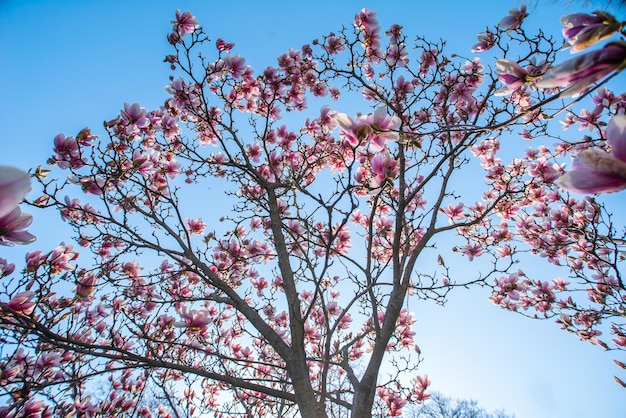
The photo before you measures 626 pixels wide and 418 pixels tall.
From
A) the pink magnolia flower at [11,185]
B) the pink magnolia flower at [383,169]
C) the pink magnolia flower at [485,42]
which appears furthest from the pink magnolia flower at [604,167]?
the pink magnolia flower at [485,42]

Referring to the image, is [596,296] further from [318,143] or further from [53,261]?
[53,261]

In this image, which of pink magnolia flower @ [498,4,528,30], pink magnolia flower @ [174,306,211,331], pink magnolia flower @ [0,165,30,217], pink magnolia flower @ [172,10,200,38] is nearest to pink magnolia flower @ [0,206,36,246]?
pink magnolia flower @ [0,165,30,217]

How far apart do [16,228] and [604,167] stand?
1.50m

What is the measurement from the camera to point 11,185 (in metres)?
0.69

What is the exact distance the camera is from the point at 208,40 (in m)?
3.04

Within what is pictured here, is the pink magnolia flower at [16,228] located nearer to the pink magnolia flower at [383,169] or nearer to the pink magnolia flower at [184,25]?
the pink magnolia flower at [383,169]

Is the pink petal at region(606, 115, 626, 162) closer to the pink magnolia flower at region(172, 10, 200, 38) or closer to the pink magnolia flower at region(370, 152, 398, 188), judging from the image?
the pink magnolia flower at region(370, 152, 398, 188)

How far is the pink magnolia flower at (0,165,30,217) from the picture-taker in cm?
68

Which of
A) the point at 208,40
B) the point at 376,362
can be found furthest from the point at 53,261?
the point at 376,362

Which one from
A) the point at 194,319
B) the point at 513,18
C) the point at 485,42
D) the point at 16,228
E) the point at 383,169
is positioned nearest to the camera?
the point at 16,228

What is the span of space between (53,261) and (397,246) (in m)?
2.54

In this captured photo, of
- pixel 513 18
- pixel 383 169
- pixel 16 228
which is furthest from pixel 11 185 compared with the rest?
pixel 513 18

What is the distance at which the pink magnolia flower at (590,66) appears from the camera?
609 mm

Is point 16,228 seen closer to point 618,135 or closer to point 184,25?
point 618,135
